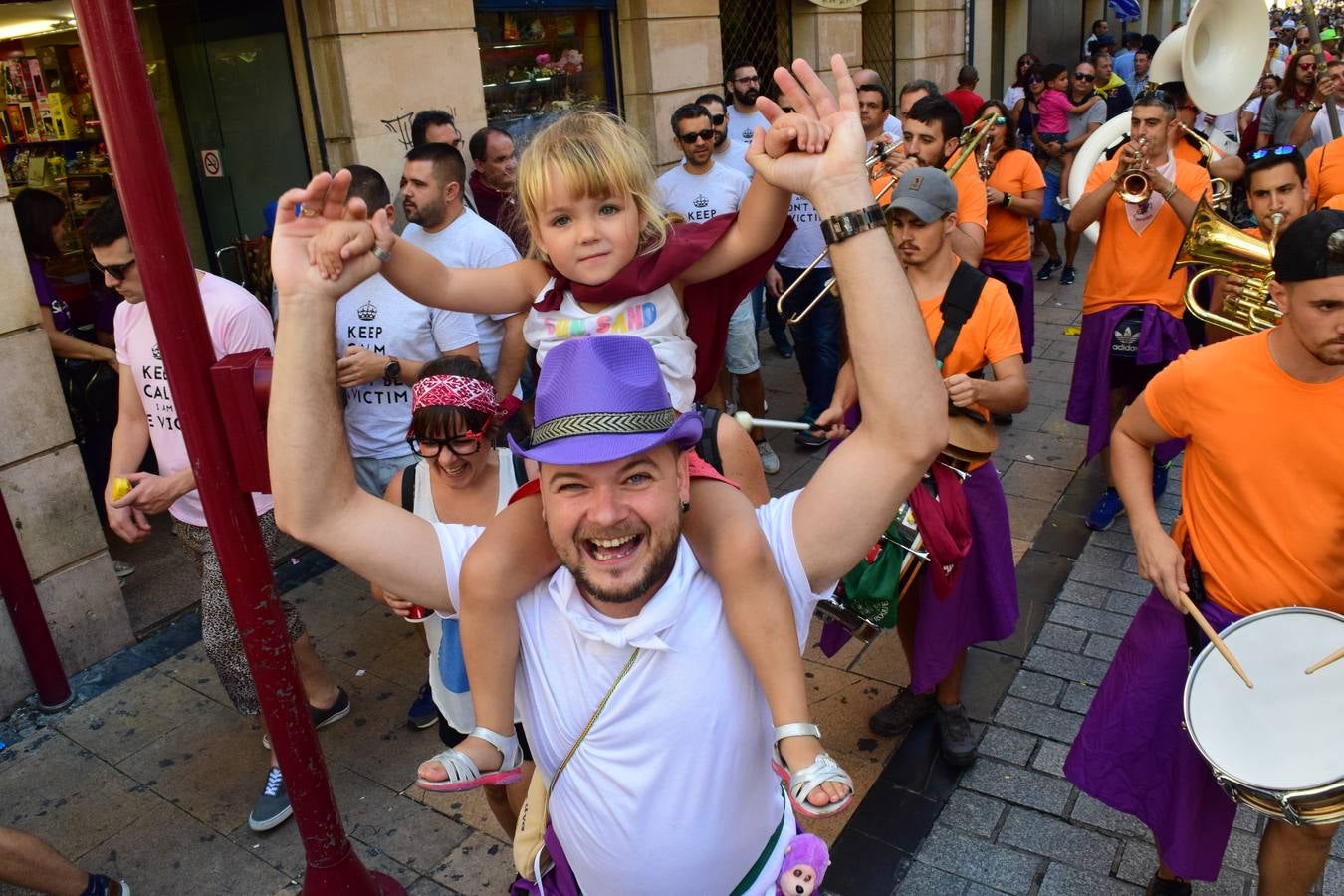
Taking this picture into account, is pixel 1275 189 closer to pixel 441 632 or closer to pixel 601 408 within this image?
pixel 441 632

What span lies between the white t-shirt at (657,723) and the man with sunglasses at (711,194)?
429 cm

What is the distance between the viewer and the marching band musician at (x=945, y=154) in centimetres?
598

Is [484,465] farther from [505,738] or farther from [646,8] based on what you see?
[646,8]

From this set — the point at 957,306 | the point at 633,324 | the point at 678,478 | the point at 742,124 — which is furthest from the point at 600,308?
the point at 742,124

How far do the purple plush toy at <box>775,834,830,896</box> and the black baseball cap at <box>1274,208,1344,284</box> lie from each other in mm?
1825

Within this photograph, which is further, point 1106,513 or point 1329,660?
point 1106,513

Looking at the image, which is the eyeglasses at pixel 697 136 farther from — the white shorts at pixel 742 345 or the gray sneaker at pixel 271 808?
the gray sneaker at pixel 271 808

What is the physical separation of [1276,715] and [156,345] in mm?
3728

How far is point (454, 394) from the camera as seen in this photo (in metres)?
3.27

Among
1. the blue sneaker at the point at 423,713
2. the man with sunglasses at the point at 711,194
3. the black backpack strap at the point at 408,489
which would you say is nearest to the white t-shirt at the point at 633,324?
the black backpack strap at the point at 408,489

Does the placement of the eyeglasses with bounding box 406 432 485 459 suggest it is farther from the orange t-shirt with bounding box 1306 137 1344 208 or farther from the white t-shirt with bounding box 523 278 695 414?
the orange t-shirt with bounding box 1306 137 1344 208

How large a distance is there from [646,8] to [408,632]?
585 centimetres

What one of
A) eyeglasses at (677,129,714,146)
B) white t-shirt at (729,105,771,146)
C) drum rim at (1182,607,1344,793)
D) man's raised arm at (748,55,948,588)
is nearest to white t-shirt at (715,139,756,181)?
white t-shirt at (729,105,771,146)

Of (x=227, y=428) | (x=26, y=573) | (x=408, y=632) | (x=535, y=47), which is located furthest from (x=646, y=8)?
(x=227, y=428)
